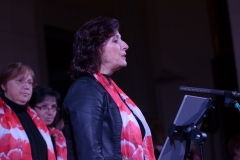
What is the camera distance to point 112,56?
2.83 m

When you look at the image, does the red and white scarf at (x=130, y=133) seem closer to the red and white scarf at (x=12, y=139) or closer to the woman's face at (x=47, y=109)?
the red and white scarf at (x=12, y=139)

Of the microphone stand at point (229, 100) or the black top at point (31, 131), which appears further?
the black top at point (31, 131)

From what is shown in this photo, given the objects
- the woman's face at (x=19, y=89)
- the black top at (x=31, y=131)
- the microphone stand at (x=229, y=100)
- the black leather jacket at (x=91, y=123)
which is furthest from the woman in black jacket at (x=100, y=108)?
the woman's face at (x=19, y=89)

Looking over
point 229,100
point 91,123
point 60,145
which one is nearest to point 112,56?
point 91,123

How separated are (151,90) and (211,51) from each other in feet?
4.04

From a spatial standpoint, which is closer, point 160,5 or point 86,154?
point 86,154

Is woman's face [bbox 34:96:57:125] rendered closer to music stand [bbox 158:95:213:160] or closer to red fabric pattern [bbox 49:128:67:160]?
red fabric pattern [bbox 49:128:67:160]

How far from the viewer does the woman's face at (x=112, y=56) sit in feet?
9.27

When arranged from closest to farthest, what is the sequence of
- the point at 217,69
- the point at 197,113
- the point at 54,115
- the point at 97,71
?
1. the point at 97,71
2. the point at 197,113
3. the point at 54,115
4. the point at 217,69

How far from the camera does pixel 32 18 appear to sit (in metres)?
6.80

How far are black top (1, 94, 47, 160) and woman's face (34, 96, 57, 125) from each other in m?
0.44

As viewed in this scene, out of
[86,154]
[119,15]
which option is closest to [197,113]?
[86,154]

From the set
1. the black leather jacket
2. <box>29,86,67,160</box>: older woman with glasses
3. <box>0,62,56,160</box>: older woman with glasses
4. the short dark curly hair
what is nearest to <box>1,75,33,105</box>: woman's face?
<box>0,62,56,160</box>: older woman with glasses

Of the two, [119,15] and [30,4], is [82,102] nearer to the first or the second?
[30,4]
